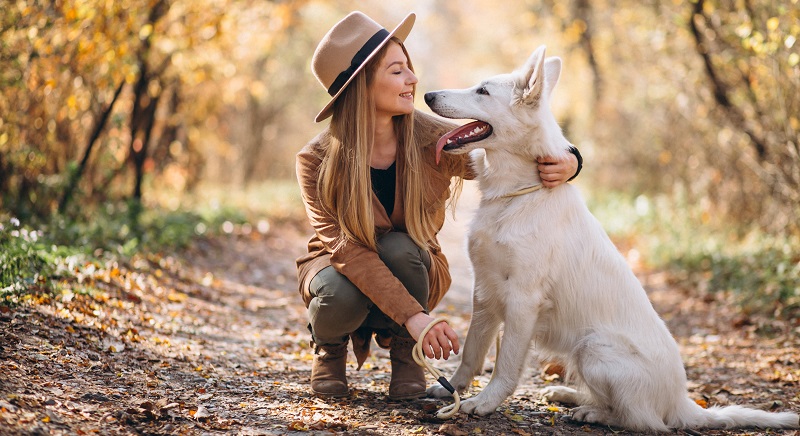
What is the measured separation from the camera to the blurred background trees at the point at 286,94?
6031 mm

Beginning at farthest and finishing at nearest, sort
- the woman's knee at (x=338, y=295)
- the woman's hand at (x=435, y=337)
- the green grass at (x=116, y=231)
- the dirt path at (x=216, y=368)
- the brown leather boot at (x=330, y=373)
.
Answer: the green grass at (x=116, y=231) < the brown leather boot at (x=330, y=373) < the woman's knee at (x=338, y=295) < the woman's hand at (x=435, y=337) < the dirt path at (x=216, y=368)

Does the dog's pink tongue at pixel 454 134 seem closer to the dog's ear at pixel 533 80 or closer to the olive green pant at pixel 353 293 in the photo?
the dog's ear at pixel 533 80

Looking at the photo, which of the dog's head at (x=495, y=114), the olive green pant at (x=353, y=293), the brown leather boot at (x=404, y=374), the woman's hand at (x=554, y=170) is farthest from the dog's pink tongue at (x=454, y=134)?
the brown leather boot at (x=404, y=374)

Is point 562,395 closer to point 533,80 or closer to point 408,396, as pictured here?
point 408,396

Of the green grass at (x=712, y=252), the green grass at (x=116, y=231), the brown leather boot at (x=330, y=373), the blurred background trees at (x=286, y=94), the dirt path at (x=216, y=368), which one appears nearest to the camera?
the dirt path at (x=216, y=368)

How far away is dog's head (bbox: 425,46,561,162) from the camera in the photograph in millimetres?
3236

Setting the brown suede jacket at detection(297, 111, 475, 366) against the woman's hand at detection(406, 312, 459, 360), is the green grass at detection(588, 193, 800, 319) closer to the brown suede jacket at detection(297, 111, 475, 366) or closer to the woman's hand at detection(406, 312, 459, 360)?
the brown suede jacket at detection(297, 111, 475, 366)

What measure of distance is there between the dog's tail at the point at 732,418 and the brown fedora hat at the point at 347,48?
7.34 ft

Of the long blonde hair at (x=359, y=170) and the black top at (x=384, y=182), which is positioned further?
the black top at (x=384, y=182)

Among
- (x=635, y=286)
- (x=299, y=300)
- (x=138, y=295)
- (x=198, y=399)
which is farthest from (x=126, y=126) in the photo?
(x=635, y=286)

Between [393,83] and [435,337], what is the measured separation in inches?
48.5

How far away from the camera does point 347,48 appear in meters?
3.26

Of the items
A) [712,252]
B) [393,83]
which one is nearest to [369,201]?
[393,83]

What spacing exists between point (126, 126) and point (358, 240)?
655cm
